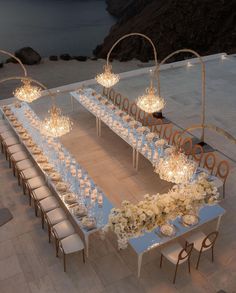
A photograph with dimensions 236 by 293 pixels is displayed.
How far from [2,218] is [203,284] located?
5216mm

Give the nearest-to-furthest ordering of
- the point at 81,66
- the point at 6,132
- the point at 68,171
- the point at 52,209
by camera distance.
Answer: the point at 52,209 → the point at 68,171 → the point at 6,132 → the point at 81,66

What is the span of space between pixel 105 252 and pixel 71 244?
3.20 feet

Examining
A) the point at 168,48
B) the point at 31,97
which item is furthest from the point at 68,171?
the point at 168,48

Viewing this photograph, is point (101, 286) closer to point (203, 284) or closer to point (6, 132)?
point (203, 284)

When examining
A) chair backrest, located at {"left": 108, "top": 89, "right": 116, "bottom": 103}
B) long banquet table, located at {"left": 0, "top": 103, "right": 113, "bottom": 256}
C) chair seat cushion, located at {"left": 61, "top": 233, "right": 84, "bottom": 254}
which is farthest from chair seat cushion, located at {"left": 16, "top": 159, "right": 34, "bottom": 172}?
chair backrest, located at {"left": 108, "top": 89, "right": 116, "bottom": 103}

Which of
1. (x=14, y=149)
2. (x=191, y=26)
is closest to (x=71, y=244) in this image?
(x=14, y=149)

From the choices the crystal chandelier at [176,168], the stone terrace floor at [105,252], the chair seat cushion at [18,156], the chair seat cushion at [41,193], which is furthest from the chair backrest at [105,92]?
the crystal chandelier at [176,168]

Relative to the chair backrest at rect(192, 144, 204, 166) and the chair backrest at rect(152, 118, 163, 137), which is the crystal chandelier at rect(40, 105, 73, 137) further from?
the chair backrest at rect(192, 144, 204, 166)

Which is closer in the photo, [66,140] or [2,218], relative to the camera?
[2,218]

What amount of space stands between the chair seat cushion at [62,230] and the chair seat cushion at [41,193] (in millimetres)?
1138

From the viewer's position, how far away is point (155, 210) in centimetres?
696

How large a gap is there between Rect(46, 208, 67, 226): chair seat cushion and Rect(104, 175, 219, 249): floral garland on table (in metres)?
2.09

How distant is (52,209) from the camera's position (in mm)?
9023

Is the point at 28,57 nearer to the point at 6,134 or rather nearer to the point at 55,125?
the point at 6,134
